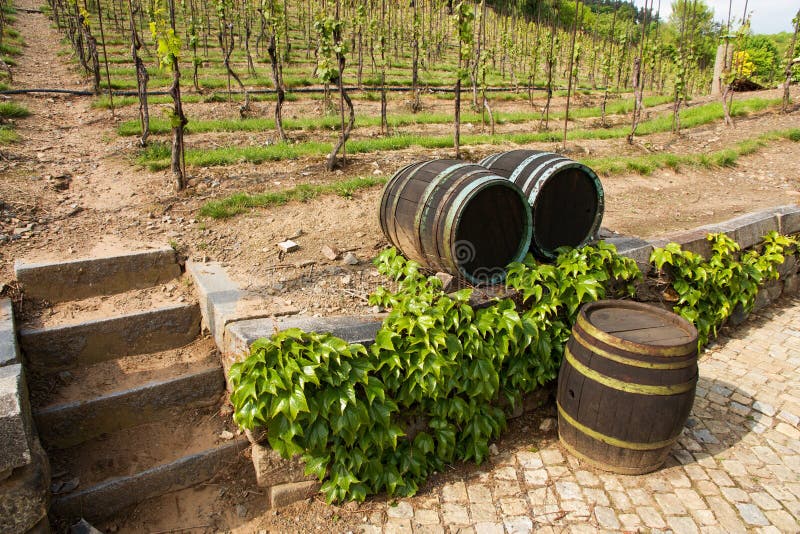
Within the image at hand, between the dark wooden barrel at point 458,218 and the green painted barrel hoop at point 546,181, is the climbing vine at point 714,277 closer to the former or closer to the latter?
the green painted barrel hoop at point 546,181

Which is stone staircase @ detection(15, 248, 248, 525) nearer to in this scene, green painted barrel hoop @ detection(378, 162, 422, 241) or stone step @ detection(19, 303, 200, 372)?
stone step @ detection(19, 303, 200, 372)

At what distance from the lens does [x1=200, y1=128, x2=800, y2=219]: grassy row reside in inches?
223

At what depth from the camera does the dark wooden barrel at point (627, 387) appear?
3.26m

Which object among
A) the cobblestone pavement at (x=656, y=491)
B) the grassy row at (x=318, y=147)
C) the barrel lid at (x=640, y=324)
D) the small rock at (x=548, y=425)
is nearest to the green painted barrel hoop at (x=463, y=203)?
the barrel lid at (x=640, y=324)

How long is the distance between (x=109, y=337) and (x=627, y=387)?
3.65m

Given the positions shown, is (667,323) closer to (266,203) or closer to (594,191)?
(594,191)

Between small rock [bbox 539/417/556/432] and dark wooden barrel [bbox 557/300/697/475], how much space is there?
0.32 metres

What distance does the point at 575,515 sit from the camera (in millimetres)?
3230

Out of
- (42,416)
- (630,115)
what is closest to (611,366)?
(42,416)

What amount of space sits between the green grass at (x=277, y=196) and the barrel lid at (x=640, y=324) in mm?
3441

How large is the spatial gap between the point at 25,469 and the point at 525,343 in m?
3.07

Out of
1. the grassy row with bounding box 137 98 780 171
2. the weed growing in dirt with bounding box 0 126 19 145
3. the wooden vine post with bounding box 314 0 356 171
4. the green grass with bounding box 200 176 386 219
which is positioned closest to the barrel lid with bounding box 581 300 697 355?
the green grass with bounding box 200 176 386 219

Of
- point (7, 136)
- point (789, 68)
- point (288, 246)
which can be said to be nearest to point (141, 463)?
point (288, 246)

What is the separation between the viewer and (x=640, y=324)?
3.61m
